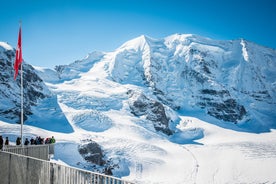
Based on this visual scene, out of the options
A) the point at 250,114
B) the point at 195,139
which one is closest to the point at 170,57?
the point at 250,114

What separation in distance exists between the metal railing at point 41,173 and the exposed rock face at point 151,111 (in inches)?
3207

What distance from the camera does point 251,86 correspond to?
6137 inches

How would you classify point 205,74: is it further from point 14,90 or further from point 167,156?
point 14,90

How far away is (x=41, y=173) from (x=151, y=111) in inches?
3581

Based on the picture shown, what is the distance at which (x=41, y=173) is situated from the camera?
10.2 metres

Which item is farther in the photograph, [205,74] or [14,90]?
[205,74]

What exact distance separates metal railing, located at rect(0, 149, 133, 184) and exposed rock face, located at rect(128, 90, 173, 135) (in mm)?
81454

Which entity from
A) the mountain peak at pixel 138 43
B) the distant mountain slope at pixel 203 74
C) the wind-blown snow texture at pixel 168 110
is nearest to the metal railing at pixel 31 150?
the wind-blown snow texture at pixel 168 110

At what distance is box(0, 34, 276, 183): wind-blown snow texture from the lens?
2293 inches

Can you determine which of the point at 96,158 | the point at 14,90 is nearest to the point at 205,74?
the point at 14,90

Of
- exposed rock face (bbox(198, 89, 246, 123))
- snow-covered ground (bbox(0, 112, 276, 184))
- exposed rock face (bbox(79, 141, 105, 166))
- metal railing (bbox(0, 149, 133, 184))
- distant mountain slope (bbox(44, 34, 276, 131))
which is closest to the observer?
metal railing (bbox(0, 149, 133, 184))

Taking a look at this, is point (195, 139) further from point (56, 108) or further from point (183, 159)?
point (56, 108)

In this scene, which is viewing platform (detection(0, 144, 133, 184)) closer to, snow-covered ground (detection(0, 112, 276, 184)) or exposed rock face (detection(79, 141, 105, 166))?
snow-covered ground (detection(0, 112, 276, 184))

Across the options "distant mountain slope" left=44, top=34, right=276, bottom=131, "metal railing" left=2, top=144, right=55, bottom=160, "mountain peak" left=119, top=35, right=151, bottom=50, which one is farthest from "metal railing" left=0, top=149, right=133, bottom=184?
"mountain peak" left=119, top=35, right=151, bottom=50
